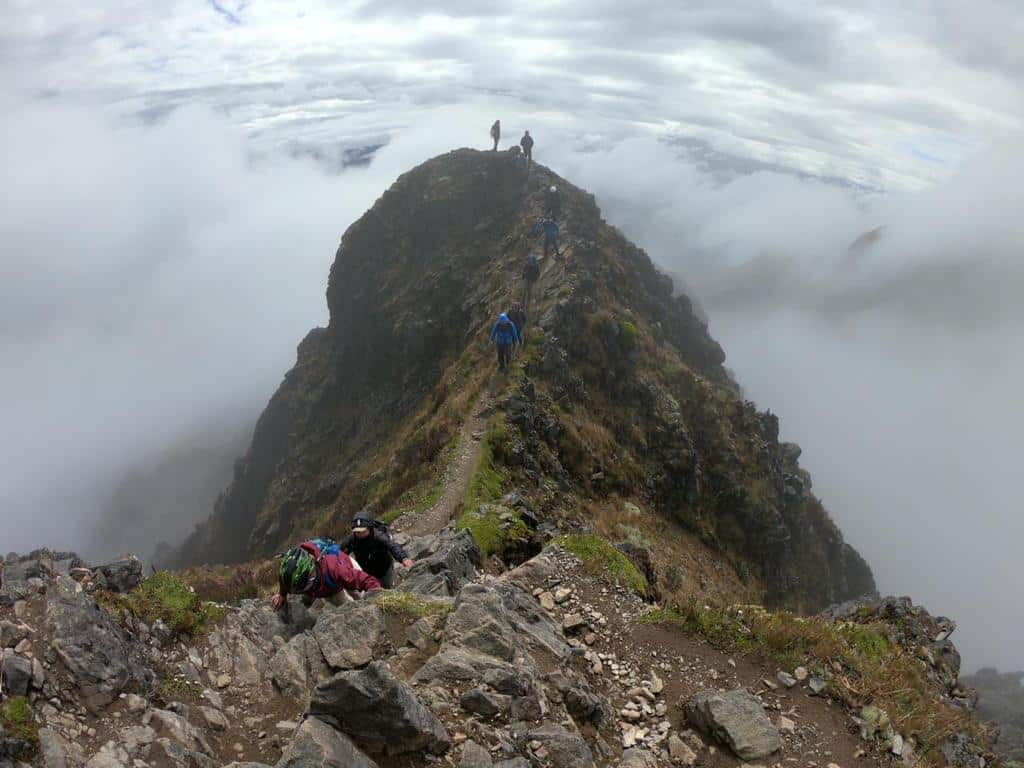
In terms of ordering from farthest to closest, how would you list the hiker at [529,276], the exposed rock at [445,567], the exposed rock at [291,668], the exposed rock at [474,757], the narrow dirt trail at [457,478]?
the hiker at [529,276]
the narrow dirt trail at [457,478]
the exposed rock at [445,567]
the exposed rock at [291,668]
the exposed rock at [474,757]

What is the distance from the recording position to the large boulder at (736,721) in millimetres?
9586

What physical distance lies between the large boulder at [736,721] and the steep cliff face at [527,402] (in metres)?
10.5

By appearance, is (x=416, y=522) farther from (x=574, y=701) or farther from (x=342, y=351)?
(x=342, y=351)

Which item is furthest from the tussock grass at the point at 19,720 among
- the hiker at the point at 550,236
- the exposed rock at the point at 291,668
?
the hiker at the point at 550,236

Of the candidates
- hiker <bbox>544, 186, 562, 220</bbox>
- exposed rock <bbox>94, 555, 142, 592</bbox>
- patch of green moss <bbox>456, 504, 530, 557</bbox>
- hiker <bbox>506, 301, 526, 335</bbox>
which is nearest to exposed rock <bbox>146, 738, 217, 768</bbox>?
exposed rock <bbox>94, 555, 142, 592</bbox>

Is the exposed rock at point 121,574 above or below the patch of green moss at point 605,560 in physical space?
above

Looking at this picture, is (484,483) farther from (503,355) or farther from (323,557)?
(323,557)

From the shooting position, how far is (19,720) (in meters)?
7.28

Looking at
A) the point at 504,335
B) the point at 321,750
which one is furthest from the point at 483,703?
the point at 504,335

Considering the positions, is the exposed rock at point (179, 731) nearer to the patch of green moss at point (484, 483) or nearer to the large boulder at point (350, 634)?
the large boulder at point (350, 634)

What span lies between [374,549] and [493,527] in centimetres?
620

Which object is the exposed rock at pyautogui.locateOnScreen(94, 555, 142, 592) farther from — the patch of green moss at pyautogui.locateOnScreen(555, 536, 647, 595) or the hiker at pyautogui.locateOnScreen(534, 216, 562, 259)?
the hiker at pyautogui.locateOnScreen(534, 216, 562, 259)

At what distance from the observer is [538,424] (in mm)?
28781

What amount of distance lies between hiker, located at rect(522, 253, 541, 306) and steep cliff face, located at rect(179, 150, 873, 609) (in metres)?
1.02
